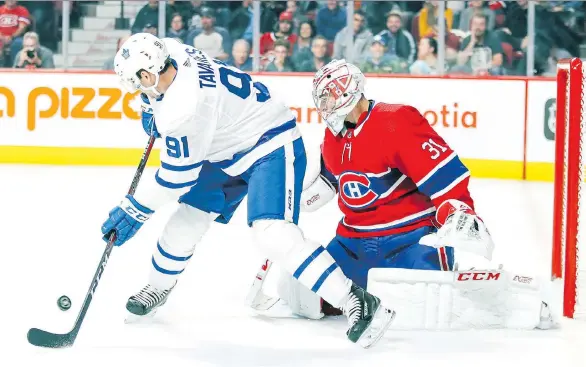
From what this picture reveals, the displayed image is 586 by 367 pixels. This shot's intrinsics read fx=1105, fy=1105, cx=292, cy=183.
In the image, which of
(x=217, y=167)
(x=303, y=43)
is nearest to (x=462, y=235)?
(x=217, y=167)

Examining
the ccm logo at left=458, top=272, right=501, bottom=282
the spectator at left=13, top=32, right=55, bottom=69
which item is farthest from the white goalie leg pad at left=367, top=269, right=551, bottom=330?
the spectator at left=13, top=32, right=55, bottom=69

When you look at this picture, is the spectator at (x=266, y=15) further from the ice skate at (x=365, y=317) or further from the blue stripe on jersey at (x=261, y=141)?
the ice skate at (x=365, y=317)

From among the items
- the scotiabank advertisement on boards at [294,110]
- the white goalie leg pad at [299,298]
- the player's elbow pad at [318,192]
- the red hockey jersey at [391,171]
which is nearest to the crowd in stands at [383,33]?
the scotiabank advertisement on boards at [294,110]

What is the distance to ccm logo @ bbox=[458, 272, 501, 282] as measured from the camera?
11.5 ft

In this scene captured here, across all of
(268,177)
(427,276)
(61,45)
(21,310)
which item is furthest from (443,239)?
(61,45)

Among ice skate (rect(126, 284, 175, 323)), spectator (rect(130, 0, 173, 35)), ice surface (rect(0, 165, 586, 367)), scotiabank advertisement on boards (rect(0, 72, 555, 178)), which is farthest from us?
spectator (rect(130, 0, 173, 35))

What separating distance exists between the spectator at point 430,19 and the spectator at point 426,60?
0.23 feet

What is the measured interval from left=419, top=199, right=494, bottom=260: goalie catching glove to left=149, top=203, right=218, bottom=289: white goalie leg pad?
0.77 metres

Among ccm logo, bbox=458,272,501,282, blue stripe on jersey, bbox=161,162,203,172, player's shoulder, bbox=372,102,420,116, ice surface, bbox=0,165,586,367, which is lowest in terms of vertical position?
ice surface, bbox=0,165,586,367

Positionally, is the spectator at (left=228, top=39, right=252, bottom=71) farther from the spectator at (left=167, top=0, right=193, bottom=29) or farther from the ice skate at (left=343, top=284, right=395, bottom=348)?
the ice skate at (left=343, top=284, right=395, bottom=348)

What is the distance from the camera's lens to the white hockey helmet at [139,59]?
3.30m

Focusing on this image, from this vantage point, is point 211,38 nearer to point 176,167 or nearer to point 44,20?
point 44,20

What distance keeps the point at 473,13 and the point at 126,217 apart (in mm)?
4955

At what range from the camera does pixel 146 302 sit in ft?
12.0
